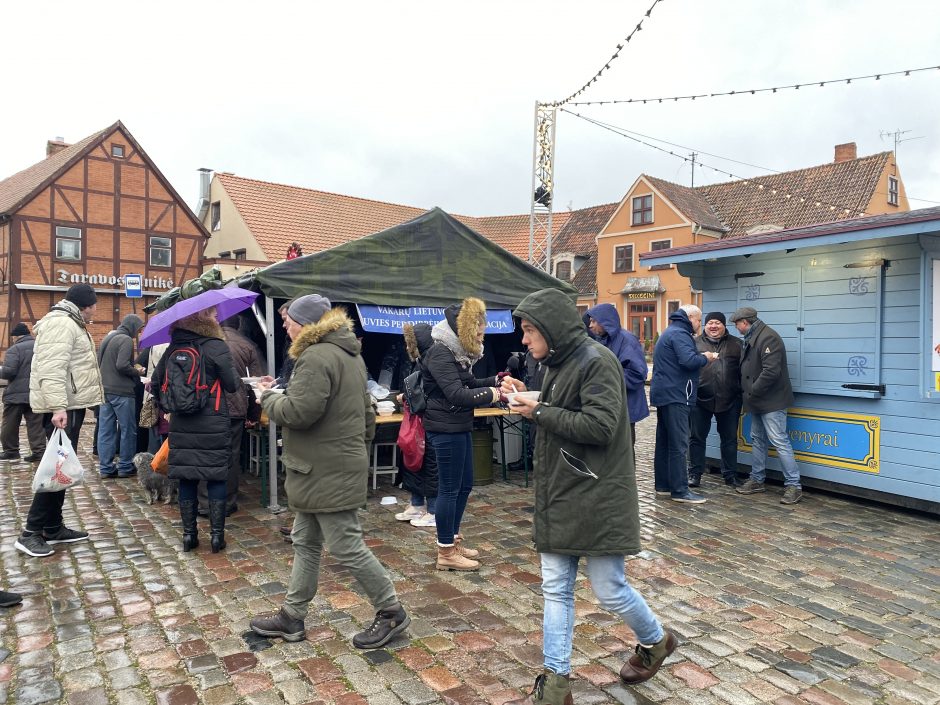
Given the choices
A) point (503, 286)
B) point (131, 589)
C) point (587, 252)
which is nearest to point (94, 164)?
point (587, 252)

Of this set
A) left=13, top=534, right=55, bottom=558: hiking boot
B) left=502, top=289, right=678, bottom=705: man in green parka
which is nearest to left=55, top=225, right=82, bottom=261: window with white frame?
left=13, top=534, right=55, bottom=558: hiking boot

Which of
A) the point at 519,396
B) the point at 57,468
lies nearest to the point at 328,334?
the point at 519,396

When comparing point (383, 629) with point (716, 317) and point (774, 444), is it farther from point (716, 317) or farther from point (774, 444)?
point (716, 317)

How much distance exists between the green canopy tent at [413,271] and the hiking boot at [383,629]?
3239 millimetres

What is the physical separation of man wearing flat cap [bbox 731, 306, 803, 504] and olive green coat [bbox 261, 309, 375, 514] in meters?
4.49

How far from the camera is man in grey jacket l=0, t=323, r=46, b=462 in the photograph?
7.77 metres

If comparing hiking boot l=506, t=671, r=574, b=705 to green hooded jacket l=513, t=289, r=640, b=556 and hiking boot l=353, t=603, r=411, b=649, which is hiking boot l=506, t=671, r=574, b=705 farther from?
hiking boot l=353, t=603, r=411, b=649

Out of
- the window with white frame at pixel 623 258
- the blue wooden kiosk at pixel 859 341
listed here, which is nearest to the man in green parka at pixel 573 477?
the blue wooden kiosk at pixel 859 341

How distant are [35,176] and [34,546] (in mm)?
28860

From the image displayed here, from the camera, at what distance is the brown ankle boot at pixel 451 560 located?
4.40 m

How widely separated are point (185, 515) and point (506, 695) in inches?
115

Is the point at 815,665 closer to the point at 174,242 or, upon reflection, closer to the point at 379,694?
the point at 379,694

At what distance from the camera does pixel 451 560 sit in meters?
4.40

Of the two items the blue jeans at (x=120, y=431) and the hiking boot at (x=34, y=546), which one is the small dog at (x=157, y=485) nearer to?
the blue jeans at (x=120, y=431)
